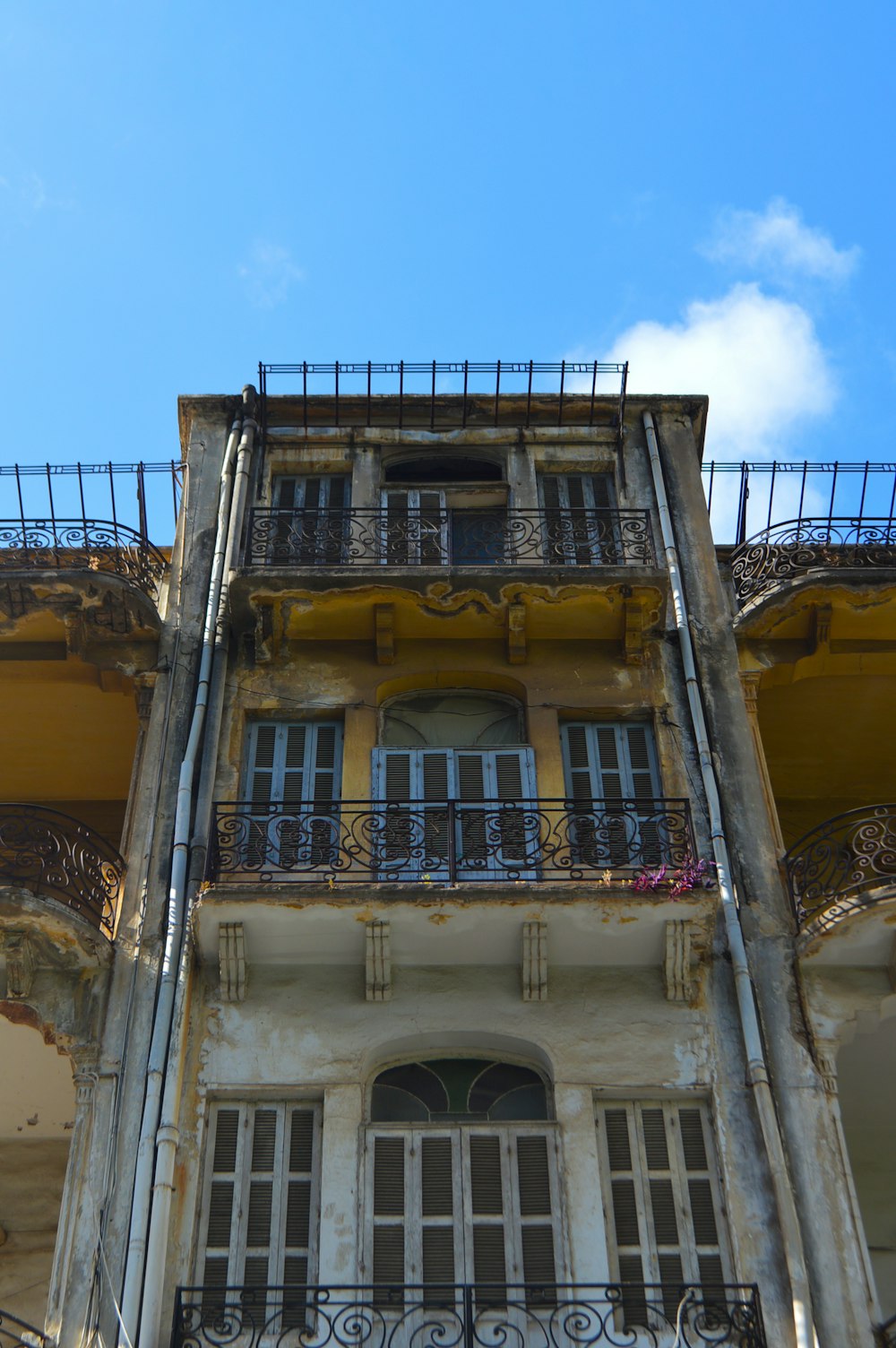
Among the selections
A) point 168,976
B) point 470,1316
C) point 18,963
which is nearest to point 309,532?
point 168,976

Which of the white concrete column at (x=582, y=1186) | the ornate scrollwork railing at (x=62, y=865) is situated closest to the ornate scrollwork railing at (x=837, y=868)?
the white concrete column at (x=582, y=1186)

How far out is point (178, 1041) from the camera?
1252 centimetres

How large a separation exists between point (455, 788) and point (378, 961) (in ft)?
7.45

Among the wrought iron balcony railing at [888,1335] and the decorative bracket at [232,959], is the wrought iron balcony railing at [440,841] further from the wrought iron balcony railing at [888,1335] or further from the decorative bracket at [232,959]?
the wrought iron balcony railing at [888,1335]

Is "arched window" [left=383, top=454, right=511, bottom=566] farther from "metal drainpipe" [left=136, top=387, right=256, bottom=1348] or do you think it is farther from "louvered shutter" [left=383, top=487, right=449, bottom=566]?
"metal drainpipe" [left=136, top=387, right=256, bottom=1348]

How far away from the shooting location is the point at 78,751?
17000 millimetres

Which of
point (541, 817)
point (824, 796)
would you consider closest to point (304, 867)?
point (541, 817)

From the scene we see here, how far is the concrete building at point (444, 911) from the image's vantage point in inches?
458

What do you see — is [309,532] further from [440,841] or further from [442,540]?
[440,841]

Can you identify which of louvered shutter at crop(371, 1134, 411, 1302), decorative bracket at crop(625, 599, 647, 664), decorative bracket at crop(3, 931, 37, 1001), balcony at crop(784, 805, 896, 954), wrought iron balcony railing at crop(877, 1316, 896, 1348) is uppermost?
decorative bracket at crop(625, 599, 647, 664)

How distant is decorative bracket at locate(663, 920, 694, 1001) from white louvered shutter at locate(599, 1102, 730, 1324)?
2.97ft

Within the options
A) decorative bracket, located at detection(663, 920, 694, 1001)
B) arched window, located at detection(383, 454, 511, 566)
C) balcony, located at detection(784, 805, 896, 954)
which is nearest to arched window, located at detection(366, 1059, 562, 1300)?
decorative bracket, located at detection(663, 920, 694, 1001)

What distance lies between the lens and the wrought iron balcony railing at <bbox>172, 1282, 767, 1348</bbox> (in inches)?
436

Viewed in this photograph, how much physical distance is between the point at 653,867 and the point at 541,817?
110 centimetres
